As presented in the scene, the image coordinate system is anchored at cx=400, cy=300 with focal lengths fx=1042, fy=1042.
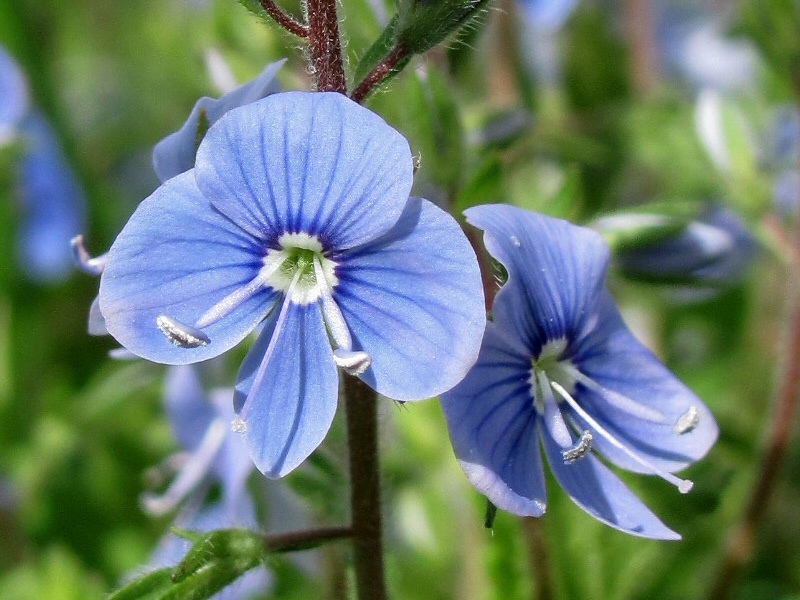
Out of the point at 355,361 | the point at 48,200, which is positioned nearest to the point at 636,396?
the point at 355,361

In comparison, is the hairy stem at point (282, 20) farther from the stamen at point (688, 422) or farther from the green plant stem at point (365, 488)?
the stamen at point (688, 422)

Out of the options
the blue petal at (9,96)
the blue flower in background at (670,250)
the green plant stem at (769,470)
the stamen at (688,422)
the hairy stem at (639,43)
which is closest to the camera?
the stamen at (688,422)

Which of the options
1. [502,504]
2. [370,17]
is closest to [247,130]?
[502,504]

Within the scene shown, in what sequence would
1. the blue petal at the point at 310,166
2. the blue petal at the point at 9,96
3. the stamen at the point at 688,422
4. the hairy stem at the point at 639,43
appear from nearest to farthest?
the blue petal at the point at 310,166 → the stamen at the point at 688,422 → the blue petal at the point at 9,96 → the hairy stem at the point at 639,43

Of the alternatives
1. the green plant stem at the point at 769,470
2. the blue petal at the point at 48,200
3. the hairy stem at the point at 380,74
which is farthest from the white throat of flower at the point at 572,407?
the blue petal at the point at 48,200

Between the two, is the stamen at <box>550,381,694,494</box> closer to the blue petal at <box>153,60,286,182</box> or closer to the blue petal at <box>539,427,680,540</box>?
the blue petal at <box>539,427,680,540</box>

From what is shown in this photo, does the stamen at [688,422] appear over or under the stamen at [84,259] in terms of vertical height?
under

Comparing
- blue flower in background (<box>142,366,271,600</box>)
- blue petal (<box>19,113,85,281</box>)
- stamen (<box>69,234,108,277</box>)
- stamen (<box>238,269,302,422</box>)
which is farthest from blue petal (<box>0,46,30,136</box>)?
stamen (<box>238,269,302,422</box>)
